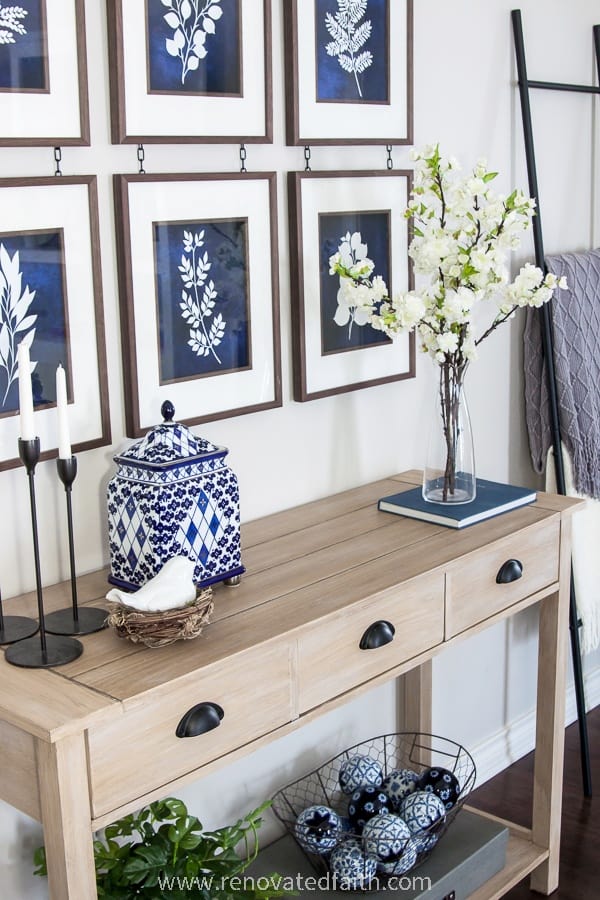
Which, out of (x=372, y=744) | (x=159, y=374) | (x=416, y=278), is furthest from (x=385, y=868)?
(x=416, y=278)

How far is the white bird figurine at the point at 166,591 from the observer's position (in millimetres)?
1499

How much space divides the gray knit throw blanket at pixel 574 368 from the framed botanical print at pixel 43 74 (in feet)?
4.27

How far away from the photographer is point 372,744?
249 cm

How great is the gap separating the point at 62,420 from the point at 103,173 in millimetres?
479

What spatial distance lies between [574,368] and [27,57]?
4.99ft

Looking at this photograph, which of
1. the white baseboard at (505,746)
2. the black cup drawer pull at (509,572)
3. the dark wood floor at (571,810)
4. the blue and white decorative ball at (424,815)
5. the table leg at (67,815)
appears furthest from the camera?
the white baseboard at (505,746)

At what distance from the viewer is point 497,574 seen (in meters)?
2.02

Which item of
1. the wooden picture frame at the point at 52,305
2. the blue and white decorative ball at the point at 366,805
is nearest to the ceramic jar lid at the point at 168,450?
the wooden picture frame at the point at 52,305

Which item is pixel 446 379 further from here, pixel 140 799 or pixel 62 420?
pixel 140 799

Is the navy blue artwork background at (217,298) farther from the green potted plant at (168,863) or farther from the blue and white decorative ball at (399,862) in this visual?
the blue and white decorative ball at (399,862)

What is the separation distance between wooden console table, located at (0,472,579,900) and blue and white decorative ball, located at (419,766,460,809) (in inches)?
7.8

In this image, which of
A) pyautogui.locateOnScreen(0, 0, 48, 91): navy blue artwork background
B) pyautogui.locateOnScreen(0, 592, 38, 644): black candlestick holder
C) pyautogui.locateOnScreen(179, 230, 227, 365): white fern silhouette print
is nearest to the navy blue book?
pyautogui.locateOnScreen(179, 230, 227, 365): white fern silhouette print

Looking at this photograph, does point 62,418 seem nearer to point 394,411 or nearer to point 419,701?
point 394,411

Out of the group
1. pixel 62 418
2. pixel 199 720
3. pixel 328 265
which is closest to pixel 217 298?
pixel 328 265
